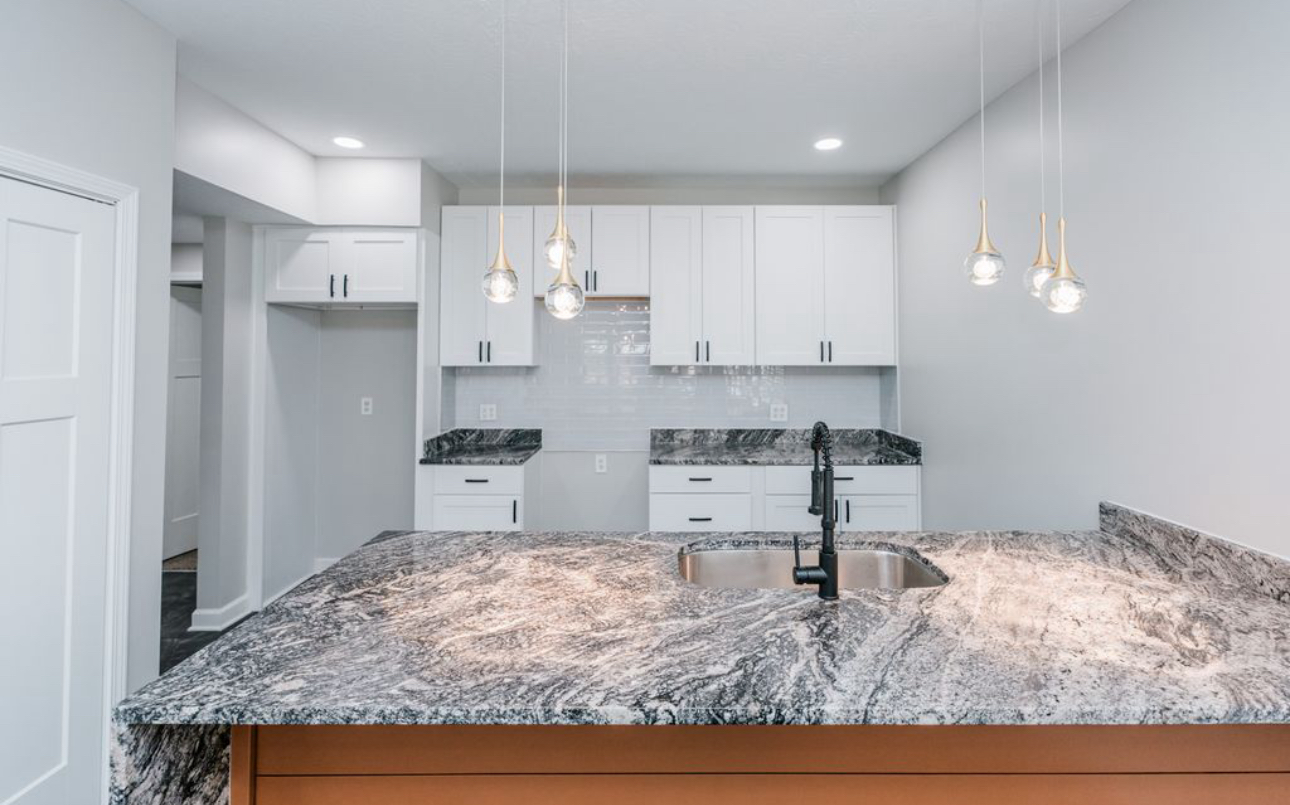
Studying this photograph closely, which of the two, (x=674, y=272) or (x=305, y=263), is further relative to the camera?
(x=674, y=272)

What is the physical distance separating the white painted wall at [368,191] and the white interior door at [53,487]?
61.1 inches

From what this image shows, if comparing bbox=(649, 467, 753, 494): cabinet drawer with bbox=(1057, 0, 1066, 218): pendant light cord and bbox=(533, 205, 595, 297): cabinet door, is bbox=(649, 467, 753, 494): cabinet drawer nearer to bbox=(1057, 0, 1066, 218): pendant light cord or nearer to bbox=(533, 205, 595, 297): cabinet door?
bbox=(533, 205, 595, 297): cabinet door

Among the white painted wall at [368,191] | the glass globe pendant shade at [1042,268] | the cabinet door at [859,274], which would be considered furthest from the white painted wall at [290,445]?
the glass globe pendant shade at [1042,268]

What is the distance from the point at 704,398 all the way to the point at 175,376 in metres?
4.00

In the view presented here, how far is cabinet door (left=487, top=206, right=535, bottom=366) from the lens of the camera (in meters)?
3.82

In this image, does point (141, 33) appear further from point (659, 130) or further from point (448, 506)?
point (448, 506)

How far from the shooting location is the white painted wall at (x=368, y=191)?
3555 millimetres

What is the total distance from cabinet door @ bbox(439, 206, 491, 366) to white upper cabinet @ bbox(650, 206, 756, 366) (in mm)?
1015

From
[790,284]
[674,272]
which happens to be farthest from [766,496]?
[674,272]

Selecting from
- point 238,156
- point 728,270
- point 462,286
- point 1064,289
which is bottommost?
point 1064,289

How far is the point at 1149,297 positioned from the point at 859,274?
6.49ft

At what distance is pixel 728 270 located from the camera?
3.85m

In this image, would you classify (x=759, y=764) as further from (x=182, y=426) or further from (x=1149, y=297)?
(x=182, y=426)

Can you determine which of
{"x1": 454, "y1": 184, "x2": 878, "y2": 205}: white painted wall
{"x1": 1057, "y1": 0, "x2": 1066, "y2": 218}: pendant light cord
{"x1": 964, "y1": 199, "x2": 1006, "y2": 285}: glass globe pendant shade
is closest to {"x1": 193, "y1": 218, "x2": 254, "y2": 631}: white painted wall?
{"x1": 454, "y1": 184, "x2": 878, "y2": 205}: white painted wall
